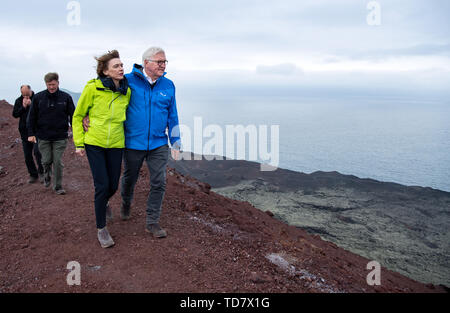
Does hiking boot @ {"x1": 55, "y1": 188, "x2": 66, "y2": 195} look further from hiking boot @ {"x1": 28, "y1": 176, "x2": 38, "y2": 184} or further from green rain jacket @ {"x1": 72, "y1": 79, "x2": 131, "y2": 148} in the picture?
green rain jacket @ {"x1": 72, "y1": 79, "x2": 131, "y2": 148}

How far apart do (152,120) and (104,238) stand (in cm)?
153

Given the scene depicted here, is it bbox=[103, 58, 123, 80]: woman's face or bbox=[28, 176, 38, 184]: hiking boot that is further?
bbox=[28, 176, 38, 184]: hiking boot

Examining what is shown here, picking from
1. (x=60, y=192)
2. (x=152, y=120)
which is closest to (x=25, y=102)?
(x=60, y=192)

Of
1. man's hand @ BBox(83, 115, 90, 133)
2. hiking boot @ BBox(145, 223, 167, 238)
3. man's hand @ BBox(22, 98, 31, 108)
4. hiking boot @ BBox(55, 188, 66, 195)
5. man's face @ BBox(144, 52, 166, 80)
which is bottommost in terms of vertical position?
hiking boot @ BBox(145, 223, 167, 238)

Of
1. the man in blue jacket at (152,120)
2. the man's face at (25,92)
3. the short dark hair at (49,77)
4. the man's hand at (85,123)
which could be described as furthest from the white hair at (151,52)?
the man's face at (25,92)

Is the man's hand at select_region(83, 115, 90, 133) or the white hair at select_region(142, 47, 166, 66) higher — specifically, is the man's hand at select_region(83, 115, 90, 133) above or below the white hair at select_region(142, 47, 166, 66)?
below

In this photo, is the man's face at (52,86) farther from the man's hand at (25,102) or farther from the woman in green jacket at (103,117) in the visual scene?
the woman in green jacket at (103,117)

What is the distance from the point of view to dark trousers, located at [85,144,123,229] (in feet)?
12.6

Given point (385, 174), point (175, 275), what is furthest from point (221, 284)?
point (385, 174)

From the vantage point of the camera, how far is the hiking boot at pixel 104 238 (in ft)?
13.3

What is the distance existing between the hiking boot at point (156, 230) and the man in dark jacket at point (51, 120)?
2.60 m

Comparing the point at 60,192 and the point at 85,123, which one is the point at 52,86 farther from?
the point at 85,123

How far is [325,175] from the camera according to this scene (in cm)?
2227

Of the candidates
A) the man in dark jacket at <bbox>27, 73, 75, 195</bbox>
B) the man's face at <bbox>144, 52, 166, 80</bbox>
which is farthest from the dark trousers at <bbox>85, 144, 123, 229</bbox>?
the man in dark jacket at <bbox>27, 73, 75, 195</bbox>
